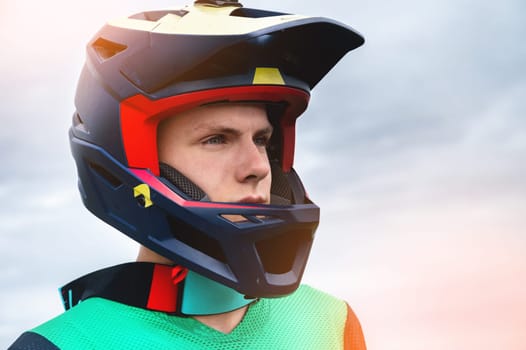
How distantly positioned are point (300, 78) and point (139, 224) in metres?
0.95

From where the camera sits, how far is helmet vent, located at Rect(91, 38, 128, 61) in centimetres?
319

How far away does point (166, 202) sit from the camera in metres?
2.81

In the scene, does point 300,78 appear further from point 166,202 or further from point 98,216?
point 98,216

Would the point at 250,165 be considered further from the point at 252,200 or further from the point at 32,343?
the point at 32,343

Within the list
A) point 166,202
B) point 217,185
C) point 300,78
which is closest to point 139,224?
point 166,202

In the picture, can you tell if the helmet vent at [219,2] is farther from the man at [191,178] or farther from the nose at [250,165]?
the nose at [250,165]

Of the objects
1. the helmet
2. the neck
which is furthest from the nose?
the neck

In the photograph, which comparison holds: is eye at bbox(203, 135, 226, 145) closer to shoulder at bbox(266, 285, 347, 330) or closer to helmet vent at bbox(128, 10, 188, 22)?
helmet vent at bbox(128, 10, 188, 22)

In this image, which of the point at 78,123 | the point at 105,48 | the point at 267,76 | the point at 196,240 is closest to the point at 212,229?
the point at 196,240

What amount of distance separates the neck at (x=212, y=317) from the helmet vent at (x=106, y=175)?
31cm

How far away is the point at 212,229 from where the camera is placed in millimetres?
2783

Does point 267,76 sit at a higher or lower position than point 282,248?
higher

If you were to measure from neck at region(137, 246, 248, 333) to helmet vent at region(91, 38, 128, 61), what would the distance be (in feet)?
2.91

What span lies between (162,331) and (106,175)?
718mm
